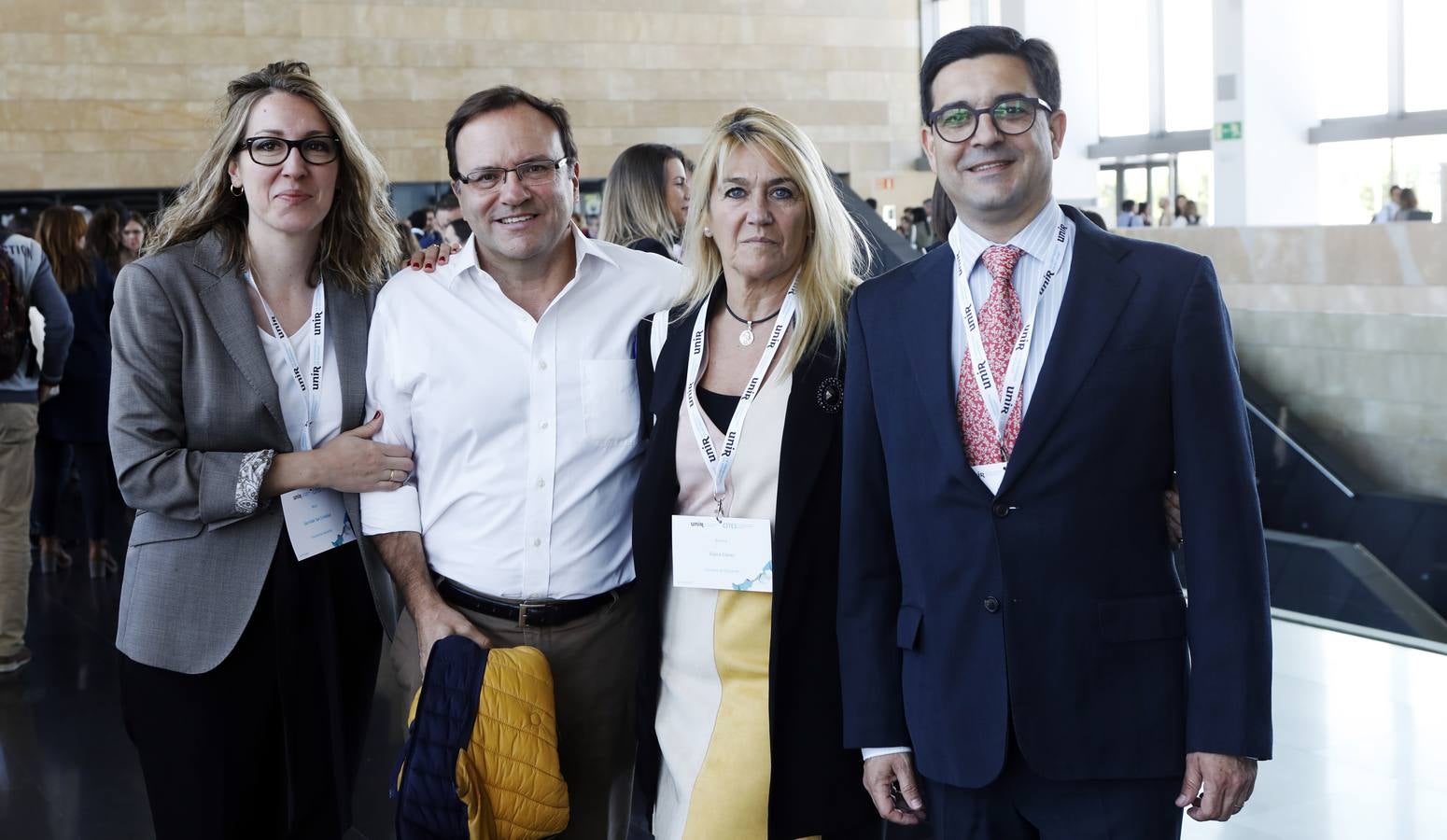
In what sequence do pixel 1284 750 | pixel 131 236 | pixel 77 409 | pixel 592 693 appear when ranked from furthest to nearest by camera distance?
pixel 131 236, pixel 77 409, pixel 1284 750, pixel 592 693

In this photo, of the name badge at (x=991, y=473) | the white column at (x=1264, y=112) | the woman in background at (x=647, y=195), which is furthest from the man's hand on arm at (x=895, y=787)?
the white column at (x=1264, y=112)

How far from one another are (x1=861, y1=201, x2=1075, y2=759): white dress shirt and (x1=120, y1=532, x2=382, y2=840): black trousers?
4.01 feet

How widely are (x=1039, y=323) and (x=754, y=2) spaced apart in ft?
74.0

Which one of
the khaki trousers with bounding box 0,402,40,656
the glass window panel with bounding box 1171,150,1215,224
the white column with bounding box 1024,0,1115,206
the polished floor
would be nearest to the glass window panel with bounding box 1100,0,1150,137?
the white column with bounding box 1024,0,1115,206

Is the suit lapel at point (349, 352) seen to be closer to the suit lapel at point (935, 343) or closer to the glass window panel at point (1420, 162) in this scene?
the suit lapel at point (935, 343)

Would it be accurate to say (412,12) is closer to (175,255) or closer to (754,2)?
(754,2)

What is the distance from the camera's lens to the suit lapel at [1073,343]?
1.89 meters

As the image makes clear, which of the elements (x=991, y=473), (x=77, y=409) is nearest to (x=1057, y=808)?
(x=991, y=473)

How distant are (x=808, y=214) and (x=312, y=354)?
107 centimetres

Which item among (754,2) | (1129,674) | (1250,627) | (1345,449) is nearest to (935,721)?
(1129,674)

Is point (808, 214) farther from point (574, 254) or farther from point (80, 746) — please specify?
point (80, 746)

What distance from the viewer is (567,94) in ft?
71.5

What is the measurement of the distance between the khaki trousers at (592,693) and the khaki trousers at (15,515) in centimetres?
407

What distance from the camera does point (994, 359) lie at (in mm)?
2004
